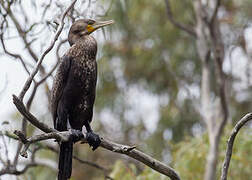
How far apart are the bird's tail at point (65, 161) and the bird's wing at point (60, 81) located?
32 cm

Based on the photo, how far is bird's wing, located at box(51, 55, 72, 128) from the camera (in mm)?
3650

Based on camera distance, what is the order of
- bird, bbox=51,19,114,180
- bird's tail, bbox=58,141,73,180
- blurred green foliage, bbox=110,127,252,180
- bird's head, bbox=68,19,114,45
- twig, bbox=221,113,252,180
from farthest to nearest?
blurred green foliage, bbox=110,127,252,180 → bird's head, bbox=68,19,114,45 → bird, bbox=51,19,114,180 → bird's tail, bbox=58,141,73,180 → twig, bbox=221,113,252,180

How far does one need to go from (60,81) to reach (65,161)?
580 millimetres

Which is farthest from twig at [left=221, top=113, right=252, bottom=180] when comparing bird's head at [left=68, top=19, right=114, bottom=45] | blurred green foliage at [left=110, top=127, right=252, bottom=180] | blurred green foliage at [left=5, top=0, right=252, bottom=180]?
blurred green foliage at [left=5, top=0, right=252, bottom=180]

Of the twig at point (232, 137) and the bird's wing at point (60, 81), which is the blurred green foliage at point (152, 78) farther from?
the twig at point (232, 137)

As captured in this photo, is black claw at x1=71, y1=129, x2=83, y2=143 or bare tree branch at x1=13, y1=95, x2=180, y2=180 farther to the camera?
black claw at x1=71, y1=129, x2=83, y2=143

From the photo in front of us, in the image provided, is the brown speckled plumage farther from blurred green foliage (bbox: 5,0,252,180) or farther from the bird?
blurred green foliage (bbox: 5,0,252,180)

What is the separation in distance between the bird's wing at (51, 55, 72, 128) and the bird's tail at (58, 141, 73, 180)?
0.32 m

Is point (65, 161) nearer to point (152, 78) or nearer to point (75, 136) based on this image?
point (75, 136)

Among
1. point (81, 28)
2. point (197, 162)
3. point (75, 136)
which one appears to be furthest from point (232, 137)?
point (197, 162)

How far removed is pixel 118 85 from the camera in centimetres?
979

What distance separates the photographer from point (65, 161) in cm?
350

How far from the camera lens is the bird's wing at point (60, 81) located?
3650 mm

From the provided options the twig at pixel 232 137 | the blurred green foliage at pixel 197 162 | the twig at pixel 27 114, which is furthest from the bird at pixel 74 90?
the blurred green foliage at pixel 197 162
